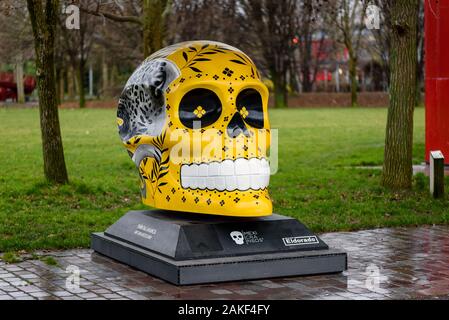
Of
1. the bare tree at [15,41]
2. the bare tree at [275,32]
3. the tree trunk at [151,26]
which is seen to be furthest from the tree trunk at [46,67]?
the bare tree at [275,32]

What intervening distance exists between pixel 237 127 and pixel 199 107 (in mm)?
433

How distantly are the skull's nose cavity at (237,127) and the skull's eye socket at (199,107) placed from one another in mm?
192

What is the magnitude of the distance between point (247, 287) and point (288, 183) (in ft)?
27.3

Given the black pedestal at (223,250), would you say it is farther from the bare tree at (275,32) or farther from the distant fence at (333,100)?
the distant fence at (333,100)

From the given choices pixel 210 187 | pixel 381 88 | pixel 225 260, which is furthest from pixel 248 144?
pixel 381 88

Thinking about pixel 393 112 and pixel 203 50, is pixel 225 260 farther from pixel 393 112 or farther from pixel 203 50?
pixel 393 112

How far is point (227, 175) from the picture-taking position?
8.84 m

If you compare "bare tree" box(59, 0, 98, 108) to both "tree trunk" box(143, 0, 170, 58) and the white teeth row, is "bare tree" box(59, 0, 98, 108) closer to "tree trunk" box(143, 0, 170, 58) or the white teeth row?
"tree trunk" box(143, 0, 170, 58)

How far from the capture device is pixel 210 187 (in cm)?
891

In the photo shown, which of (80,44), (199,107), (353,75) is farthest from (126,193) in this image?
(353,75)

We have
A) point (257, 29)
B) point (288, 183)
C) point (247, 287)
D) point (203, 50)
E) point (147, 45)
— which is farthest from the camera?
point (257, 29)

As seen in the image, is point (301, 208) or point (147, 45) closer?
point (301, 208)

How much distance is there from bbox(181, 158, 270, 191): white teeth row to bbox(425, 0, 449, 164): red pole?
38.7 ft

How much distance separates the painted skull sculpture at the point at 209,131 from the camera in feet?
29.1
